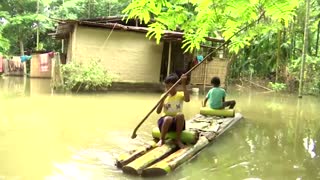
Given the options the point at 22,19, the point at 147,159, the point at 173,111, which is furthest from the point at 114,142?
the point at 22,19

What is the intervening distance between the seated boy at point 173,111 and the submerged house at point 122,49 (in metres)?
10.4

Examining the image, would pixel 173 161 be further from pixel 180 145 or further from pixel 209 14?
pixel 209 14

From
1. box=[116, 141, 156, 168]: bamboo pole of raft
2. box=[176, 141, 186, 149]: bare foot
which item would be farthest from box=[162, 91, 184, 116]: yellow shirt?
box=[116, 141, 156, 168]: bamboo pole of raft

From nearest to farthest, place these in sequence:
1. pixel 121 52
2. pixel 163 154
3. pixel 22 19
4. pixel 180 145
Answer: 1. pixel 163 154
2. pixel 180 145
3. pixel 121 52
4. pixel 22 19

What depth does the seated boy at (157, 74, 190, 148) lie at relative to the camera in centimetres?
664

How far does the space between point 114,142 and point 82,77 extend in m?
8.72

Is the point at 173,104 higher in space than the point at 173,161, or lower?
higher

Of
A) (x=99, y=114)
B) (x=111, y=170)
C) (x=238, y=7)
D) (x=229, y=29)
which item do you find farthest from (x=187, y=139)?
(x=99, y=114)

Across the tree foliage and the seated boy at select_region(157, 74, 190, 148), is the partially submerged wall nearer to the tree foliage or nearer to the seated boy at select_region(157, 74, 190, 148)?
the seated boy at select_region(157, 74, 190, 148)

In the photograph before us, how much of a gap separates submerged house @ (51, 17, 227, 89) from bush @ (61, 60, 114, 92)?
3.71 ft

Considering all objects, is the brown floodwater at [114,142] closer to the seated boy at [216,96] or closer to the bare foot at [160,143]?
the bare foot at [160,143]

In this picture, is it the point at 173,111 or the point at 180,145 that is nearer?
the point at 180,145

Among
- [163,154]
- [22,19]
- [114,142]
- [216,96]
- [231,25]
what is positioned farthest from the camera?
[22,19]

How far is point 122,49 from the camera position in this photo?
59.8 feet
